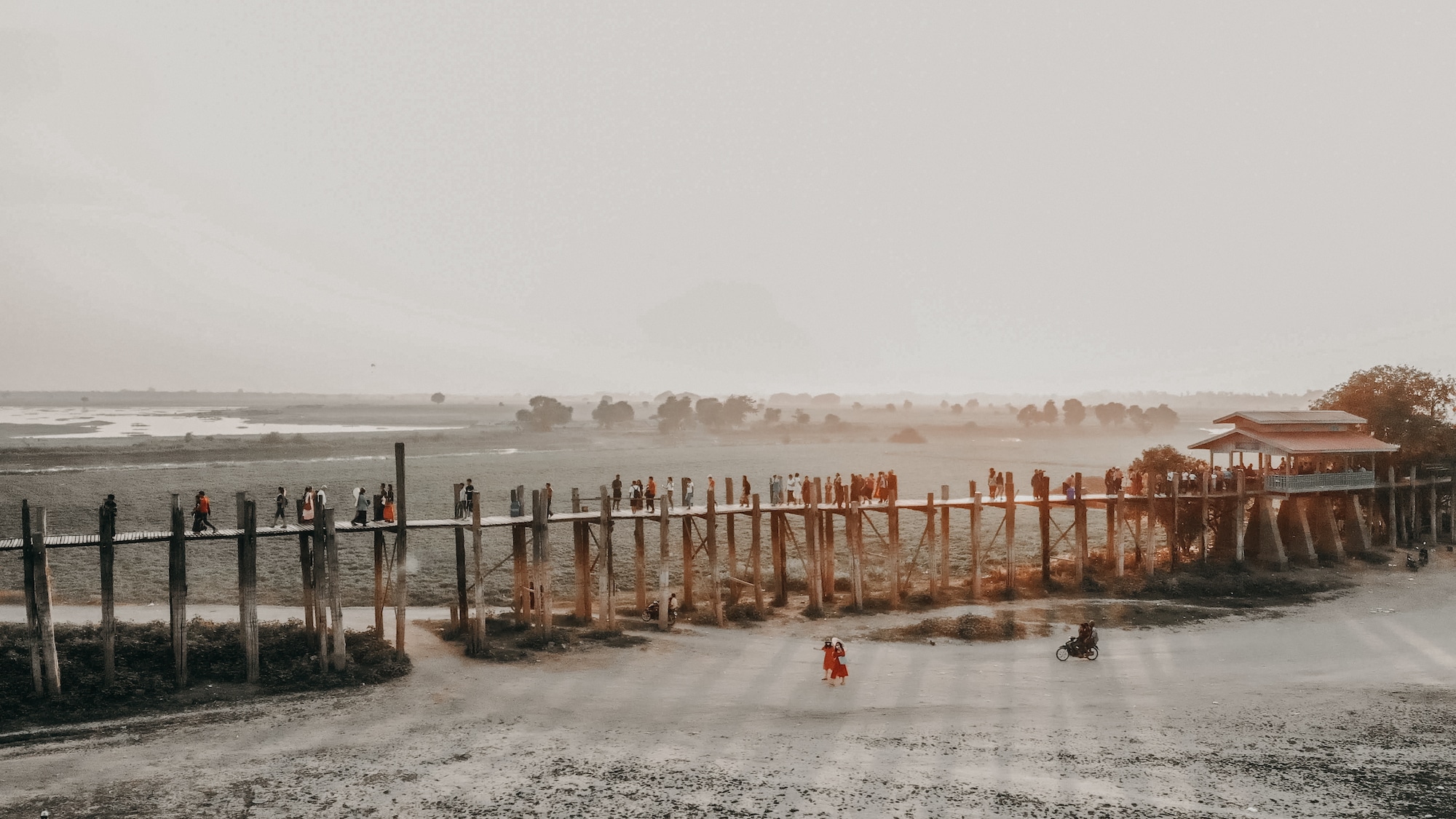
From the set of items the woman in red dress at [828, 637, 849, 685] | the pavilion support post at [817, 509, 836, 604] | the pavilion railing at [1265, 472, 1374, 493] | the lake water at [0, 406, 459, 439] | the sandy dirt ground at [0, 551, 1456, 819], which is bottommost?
the sandy dirt ground at [0, 551, 1456, 819]

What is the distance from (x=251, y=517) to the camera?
2447 cm

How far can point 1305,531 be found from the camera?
133 ft

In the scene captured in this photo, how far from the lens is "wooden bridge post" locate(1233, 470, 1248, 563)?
128 feet

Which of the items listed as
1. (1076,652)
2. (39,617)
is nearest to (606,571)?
(1076,652)

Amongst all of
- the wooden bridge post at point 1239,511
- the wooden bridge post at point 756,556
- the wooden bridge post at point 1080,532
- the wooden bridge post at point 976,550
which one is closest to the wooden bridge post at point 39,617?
the wooden bridge post at point 756,556

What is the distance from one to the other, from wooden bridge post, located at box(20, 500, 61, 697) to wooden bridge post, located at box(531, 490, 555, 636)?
39.4 feet

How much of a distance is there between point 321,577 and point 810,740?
13907 millimetres

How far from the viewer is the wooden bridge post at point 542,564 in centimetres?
2834

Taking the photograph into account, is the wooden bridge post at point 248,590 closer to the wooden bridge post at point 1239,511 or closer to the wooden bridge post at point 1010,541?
the wooden bridge post at point 1010,541

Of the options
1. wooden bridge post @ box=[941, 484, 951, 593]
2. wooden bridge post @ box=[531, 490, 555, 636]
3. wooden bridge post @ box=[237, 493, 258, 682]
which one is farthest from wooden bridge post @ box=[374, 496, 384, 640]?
wooden bridge post @ box=[941, 484, 951, 593]

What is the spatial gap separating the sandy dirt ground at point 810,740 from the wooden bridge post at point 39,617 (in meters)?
2.60

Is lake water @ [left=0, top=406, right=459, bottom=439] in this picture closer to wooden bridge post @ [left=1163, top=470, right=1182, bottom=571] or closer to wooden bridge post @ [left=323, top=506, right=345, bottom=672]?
wooden bridge post @ [left=323, top=506, right=345, bottom=672]

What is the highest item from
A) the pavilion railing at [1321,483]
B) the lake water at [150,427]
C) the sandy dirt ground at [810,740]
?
the lake water at [150,427]

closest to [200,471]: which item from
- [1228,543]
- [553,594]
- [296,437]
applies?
[296,437]
